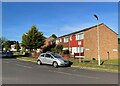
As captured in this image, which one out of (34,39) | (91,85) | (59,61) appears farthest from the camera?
(34,39)

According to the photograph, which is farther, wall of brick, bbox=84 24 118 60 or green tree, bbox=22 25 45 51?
green tree, bbox=22 25 45 51

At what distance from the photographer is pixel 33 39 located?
68.2 meters

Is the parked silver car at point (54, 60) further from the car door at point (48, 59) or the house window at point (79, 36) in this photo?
the house window at point (79, 36)

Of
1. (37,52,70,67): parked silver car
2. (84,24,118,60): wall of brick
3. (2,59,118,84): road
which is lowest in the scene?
(2,59,118,84): road

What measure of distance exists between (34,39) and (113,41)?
22.5 metres

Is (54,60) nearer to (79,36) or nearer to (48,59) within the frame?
(48,59)

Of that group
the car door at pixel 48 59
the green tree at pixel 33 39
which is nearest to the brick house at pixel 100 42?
the green tree at pixel 33 39

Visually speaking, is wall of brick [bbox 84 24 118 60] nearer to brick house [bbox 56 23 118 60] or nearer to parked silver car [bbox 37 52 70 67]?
brick house [bbox 56 23 118 60]

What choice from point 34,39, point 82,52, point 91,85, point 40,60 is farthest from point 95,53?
point 91,85

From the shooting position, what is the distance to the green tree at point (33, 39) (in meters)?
68.3

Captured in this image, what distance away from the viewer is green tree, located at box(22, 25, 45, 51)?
224ft

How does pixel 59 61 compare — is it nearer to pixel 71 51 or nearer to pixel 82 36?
pixel 82 36

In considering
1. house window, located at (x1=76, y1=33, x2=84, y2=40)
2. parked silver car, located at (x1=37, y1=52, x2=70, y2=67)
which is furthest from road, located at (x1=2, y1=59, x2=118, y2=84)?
house window, located at (x1=76, y1=33, x2=84, y2=40)

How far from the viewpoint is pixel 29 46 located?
69.1 meters
